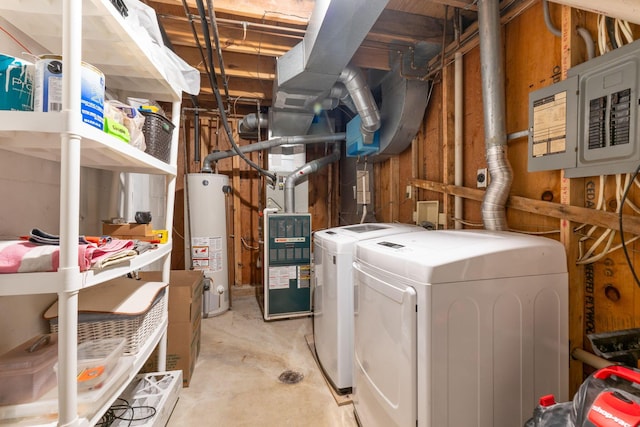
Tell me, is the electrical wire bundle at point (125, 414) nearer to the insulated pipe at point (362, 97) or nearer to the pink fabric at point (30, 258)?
the pink fabric at point (30, 258)

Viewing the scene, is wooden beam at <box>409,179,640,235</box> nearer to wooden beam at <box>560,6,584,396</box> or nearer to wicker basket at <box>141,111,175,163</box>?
wooden beam at <box>560,6,584,396</box>

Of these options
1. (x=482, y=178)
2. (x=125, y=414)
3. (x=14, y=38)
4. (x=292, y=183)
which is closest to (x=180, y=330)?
(x=125, y=414)

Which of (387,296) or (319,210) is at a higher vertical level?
(319,210)

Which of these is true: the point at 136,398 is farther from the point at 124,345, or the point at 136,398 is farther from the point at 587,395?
the point at 587,395

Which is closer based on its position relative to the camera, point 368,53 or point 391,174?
point 368,53

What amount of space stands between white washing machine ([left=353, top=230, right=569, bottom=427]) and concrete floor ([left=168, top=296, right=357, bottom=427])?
0.64m

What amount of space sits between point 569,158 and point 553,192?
0.25m

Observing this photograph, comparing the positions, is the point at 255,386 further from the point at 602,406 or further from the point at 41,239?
the point at 602,406

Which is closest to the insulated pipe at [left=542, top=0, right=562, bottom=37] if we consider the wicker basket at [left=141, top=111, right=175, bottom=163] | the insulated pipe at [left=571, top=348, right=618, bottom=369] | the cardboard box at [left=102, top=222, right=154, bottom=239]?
the insulated pipe at [left=571, top=348, right=618, bottom=369]

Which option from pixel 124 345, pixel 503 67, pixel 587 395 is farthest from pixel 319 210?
pixel 587 395

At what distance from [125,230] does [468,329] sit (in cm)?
157

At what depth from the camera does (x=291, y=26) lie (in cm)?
203

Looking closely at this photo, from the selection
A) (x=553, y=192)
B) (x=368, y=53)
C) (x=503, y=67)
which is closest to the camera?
(x=553, y=192)

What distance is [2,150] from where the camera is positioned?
1.00 metres
